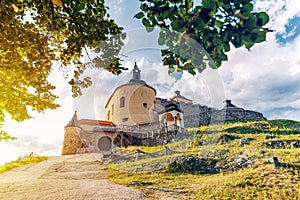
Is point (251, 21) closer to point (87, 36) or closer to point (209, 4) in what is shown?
point (209, 4)

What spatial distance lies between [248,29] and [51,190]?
7.38m

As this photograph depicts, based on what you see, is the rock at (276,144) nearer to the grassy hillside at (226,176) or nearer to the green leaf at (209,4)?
the grassy hillside at (226,176)

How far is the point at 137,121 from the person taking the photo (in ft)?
92.9

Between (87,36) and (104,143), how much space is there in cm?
2311

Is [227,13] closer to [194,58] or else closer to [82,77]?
[194,58]

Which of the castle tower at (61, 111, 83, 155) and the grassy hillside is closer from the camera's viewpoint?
the grassy hillside

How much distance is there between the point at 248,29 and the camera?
5.08 feet

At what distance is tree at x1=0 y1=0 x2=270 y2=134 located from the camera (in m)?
1.66

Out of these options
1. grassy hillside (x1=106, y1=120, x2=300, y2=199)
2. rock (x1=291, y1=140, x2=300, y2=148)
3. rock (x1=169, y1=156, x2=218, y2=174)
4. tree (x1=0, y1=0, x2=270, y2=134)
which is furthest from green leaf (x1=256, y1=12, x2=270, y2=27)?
rock (x1=291, y1=140, x2=300, y2=148)

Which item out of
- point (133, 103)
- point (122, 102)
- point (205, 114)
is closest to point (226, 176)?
point (205, 114)

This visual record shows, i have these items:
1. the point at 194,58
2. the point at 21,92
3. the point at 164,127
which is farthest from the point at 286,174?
the point at 164,127

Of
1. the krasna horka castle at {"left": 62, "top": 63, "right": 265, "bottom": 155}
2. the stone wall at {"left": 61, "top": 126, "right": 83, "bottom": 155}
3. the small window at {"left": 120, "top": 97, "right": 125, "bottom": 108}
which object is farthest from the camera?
the small window at {"left": 120, "top": 97, "right": 125, "bottom": 108}

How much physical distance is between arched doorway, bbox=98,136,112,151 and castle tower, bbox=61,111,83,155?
2.33 meters

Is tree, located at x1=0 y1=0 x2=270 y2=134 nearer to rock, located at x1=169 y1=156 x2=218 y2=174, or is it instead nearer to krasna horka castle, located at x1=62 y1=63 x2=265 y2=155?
rock, located at x1=169 y1=156 x2=218 y2=174
